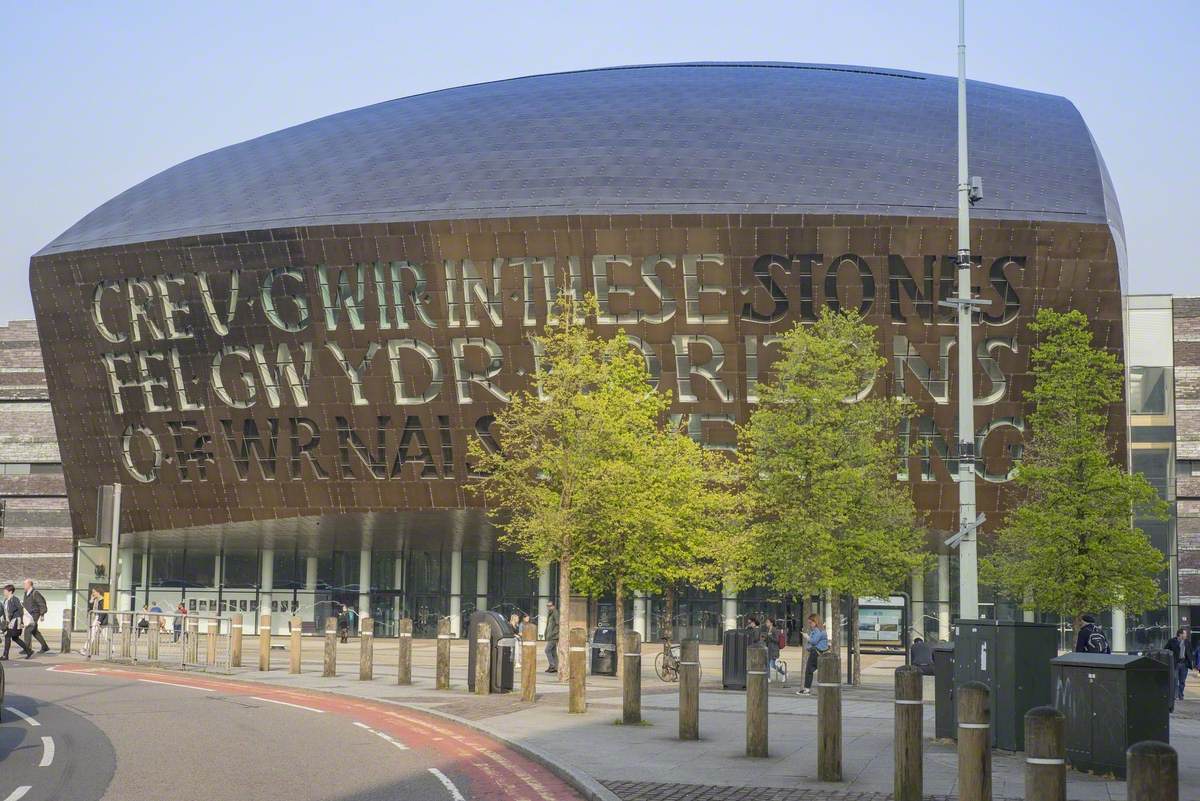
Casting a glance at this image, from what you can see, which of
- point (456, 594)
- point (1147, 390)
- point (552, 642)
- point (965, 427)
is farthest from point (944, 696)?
point (456, 594)

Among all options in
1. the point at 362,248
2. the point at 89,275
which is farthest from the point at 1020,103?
the point at 89,275

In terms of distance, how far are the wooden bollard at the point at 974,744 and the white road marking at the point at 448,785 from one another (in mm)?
4538

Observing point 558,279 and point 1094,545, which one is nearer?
point 1094,545

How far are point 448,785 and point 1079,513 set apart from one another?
1232 inches

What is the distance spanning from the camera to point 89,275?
56.2m

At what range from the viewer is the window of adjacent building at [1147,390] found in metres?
62.1

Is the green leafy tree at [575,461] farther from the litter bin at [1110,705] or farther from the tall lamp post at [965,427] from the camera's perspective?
the litter bin at [1110,705]

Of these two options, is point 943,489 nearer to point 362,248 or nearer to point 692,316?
point 692,316

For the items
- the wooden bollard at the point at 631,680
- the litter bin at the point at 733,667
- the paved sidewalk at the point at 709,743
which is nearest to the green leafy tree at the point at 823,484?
the litter bin at the point at 733,667

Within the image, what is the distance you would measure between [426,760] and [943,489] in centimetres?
3858

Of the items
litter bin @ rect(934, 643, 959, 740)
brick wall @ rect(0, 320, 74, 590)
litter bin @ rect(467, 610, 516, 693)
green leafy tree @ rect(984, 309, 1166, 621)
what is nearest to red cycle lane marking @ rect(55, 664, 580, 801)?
litter bin @ rect(467, 610, 516, 693)

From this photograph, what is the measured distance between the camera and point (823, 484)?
36875mm

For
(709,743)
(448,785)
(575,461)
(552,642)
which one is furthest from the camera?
(552,642)

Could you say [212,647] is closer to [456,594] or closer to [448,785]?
[448,785]
